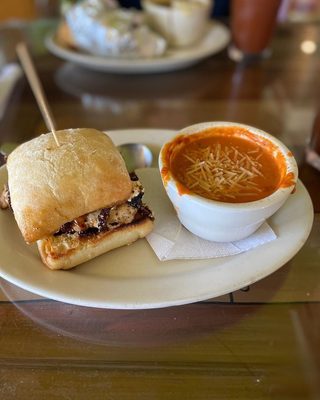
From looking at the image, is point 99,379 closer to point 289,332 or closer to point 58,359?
point 58,359

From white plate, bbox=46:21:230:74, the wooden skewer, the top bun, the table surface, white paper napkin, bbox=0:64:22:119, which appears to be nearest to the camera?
the table surface

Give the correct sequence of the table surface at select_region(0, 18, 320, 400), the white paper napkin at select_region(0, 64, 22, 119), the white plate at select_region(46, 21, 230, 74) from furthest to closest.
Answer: the white plate at select_region(46, 21, 230, 74)
the white paper napkin at select_region(0, 64, 22, 119)
the table surface at select_region(0, 18, 320, 400)

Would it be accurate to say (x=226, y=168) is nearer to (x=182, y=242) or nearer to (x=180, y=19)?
(x=182, y=242)

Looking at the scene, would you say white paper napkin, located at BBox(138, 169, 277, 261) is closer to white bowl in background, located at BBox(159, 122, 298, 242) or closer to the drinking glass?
white bowl in background, located at BBox(159, 122, 298, 242)

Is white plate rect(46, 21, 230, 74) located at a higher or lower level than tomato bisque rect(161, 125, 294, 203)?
lower

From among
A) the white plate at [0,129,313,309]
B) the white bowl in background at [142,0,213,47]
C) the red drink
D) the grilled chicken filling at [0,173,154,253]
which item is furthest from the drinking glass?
the grilled chicken filling at [0,173,154,253]

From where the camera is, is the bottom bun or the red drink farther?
the red drink

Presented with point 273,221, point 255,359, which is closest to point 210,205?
point 273,221

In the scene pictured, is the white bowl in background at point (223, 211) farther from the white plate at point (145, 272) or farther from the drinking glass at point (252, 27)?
the drinking glass at point (252, 27)
